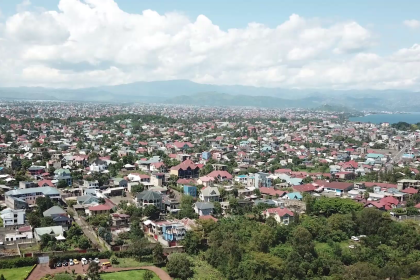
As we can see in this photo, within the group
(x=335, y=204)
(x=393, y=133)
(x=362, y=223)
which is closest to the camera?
(x=362, y=223)

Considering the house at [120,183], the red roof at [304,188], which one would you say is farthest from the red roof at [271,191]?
the house at [120,183]

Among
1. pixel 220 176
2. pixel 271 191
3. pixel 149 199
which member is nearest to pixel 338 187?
pixel 271 191

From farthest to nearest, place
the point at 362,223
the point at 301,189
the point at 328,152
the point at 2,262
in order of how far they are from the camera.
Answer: the point at 328,152 → the point at 301,189 → the point at 362,223 → the point at 2,262

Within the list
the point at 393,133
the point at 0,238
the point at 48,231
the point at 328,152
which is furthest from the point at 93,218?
the point at 393,133

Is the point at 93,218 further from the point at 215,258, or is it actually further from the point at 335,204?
the point at 335,204

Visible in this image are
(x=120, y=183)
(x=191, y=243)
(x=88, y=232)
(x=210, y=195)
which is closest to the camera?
(x=191, y=243)

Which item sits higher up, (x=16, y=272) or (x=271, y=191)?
(x=271, y=191)

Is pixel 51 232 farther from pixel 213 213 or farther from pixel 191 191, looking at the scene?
Answer: pixel 191 191
